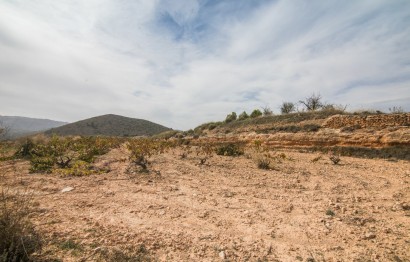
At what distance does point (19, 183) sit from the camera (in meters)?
6.08

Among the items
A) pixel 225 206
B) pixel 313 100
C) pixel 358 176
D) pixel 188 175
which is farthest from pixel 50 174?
pixel 313 100

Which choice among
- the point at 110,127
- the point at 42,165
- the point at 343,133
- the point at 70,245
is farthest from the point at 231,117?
the point at 110,127

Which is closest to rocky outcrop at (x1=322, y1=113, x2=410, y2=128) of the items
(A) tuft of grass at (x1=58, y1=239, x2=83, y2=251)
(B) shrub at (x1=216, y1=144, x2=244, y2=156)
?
(B) shrub at (x1=216, y1=144, x2=244, y2=156)

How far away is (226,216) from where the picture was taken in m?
4.38

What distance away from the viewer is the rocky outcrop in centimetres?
1263

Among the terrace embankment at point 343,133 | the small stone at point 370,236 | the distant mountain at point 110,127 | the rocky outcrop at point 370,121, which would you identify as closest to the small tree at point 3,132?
the small stone at point 370,236

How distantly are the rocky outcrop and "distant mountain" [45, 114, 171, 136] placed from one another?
145 ft

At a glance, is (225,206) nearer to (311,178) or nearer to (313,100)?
(311,178)

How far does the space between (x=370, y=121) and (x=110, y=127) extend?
54764mm

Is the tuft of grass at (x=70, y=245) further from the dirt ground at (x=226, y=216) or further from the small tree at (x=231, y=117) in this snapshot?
the small tree at (x=231, y=117)

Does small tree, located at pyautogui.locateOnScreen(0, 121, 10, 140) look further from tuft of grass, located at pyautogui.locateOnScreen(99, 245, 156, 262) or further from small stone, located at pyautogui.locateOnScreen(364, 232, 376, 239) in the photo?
small stone, located at pyautogui.locateOnScreen(364, 232, 376, 239)

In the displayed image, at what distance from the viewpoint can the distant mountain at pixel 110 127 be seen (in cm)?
5578

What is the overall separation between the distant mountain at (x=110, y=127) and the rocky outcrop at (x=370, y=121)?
145 ft

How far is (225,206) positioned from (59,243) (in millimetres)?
2701
